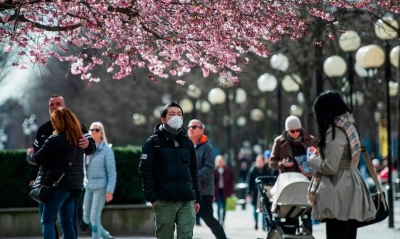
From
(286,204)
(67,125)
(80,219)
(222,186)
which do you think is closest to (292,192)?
(286,204)

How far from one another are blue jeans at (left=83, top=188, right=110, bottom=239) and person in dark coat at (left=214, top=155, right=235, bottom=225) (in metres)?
7.89

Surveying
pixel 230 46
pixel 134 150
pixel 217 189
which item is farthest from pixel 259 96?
pixel 230 46

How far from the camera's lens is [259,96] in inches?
2055

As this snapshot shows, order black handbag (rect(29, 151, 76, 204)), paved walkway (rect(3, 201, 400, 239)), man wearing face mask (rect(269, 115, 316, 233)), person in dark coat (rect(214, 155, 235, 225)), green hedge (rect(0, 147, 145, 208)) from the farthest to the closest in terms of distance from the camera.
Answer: person in dark coat (rect(214, 155, 235, 225)), green hedge (rect(0, 147, 145, 208)), paved walkway (rect(3, 201, 400, 239)), man wearing face mask (rect(269, 115, 316, 233)), black handbag (rect(29, 151, 76, 204))

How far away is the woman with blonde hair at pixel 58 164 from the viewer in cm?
1152

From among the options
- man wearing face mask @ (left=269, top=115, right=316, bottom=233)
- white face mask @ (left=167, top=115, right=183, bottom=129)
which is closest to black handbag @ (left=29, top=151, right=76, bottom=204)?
white face mask @ (left=167, top=115, right=183, bottom=129)

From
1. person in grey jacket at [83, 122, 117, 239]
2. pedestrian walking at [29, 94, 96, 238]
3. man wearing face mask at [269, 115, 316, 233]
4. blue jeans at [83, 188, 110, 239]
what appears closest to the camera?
pedestrian walking at [29, 94, 96, 238]

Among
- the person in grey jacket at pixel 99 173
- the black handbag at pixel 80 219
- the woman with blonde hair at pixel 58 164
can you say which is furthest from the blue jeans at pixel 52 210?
the black handbag at pixel 80 219

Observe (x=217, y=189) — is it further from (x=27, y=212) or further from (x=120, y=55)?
(x=120, y=55)

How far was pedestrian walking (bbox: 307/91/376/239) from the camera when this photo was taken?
31.3 feet

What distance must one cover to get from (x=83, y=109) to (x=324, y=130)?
56.3 meters

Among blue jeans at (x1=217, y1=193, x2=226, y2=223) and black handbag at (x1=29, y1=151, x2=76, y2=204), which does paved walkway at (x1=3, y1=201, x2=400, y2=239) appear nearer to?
blue jeans at (x1=217, y1=193, x2=226, y2=223)

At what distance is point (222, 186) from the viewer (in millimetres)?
24531

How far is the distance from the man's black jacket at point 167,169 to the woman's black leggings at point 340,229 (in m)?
1.63
